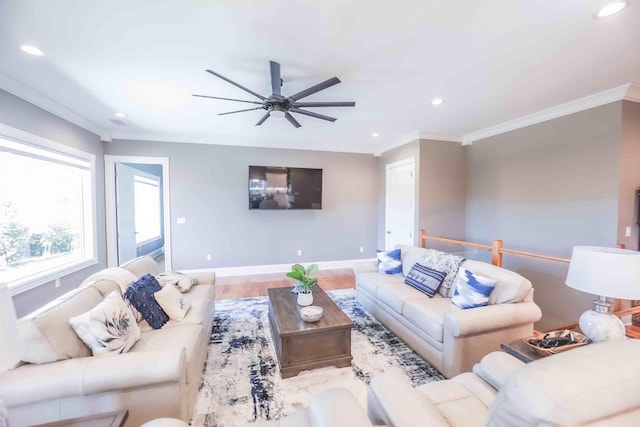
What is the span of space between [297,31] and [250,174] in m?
3.48

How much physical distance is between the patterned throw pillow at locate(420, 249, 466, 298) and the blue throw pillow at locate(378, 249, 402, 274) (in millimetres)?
482

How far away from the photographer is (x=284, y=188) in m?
5.39

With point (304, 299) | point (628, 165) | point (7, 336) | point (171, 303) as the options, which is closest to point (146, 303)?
point (171, 303)

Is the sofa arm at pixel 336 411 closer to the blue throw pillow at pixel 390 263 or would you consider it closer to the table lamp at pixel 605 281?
the table lamp at pixel 605 281

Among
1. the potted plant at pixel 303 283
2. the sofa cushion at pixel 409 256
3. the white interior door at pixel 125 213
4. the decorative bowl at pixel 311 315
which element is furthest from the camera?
the white interior door at pixel 125 213

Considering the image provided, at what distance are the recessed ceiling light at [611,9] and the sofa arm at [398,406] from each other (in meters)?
2.61

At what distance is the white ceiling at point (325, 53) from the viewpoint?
5.86ft

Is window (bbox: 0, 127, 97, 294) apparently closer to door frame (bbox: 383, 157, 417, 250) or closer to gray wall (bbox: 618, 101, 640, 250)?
door frame (bbox: 383, 157, 417, 250)

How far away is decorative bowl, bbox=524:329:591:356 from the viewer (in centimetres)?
162

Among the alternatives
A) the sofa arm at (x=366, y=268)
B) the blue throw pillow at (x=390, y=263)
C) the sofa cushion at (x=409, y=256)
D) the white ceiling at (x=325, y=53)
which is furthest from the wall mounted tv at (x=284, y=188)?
the sofa cushion at (x=409, y=256)

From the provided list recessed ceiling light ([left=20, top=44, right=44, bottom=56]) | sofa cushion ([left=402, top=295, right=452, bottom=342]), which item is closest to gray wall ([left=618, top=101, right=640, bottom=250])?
sofa cushion ([left=402, top=295, right=452, bottom=342])

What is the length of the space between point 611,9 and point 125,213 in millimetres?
6575

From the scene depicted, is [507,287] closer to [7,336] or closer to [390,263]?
[390,263]

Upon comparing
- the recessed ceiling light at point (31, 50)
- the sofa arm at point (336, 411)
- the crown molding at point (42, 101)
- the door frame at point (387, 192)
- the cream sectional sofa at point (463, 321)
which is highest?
the recessed ceiling light at point (31, 50)
